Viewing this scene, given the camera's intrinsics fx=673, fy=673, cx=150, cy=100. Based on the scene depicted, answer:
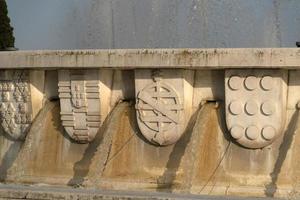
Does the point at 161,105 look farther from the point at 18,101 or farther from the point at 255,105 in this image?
the point at 18,101

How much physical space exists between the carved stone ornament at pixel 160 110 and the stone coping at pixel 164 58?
24cm

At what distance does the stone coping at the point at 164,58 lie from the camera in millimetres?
6027

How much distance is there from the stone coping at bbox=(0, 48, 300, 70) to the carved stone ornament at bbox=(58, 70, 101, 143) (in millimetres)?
235

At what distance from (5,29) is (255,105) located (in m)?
14.5

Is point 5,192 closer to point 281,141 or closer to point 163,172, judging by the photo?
point 163,172

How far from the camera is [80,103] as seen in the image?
6.84m

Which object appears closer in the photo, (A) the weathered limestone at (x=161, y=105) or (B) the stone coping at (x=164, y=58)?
(B) the stone coping at (x=164, y=58)

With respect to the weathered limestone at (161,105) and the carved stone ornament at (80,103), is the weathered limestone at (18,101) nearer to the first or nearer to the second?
the carved stone ornament at (80,103)

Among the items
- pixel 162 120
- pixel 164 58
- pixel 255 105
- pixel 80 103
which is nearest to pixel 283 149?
pixel 255 105

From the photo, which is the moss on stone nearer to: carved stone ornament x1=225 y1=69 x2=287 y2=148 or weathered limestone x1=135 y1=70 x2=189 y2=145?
weathered limestone x1=135 y1=70 x2=189 y2=145

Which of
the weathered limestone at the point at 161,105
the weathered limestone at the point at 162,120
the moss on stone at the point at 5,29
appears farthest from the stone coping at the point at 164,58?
the moss on stone at the point at 5,29

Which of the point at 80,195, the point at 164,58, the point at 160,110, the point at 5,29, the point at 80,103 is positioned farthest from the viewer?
the point at 5,29

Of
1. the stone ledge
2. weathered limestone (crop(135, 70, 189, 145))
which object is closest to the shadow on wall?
weathered limestone (crop(135, 70, 189, 145))

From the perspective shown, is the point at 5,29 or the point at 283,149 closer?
the point at 283,149
